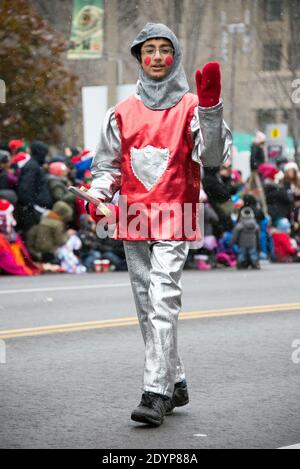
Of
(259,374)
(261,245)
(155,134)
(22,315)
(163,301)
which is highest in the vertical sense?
(155,134)

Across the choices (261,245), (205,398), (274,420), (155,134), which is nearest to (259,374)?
(205,398)

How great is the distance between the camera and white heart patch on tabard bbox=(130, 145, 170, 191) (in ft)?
20.2

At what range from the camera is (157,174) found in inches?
243

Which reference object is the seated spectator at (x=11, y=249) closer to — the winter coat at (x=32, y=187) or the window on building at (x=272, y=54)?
the winter coat at (x=32, y=187)

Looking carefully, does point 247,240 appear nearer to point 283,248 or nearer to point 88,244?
point 88,244

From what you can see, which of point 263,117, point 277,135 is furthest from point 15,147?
point 263,117

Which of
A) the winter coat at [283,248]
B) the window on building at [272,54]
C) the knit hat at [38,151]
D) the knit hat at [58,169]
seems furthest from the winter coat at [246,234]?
the window on building at [272,54]

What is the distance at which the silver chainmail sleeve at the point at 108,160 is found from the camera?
632 centimetres

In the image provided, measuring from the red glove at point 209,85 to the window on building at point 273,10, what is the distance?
2531 cm

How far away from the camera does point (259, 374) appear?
751 centimetres

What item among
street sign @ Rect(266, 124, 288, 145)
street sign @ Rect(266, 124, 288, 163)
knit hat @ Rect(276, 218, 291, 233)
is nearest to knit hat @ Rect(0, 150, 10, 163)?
knit hat @ Rect(276, 218, 291, 233)

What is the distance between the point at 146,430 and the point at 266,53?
28810mm

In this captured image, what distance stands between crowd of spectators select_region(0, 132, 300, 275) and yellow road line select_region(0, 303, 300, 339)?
12.0 feet

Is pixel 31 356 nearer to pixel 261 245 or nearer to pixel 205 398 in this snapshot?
pixel 205 398
